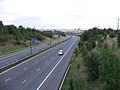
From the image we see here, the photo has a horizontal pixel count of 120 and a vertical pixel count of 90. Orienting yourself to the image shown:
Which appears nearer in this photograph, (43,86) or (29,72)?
(43,86)

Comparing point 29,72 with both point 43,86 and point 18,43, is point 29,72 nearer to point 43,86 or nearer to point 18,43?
point 43,86

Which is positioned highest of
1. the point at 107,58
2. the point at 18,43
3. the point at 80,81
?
the point at 107,58

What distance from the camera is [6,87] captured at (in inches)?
1303

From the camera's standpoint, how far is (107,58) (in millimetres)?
27094

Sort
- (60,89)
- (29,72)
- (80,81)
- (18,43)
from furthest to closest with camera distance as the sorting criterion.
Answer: (18,43), (29,72), (60,89), (80,81)

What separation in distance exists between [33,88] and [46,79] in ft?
22.2

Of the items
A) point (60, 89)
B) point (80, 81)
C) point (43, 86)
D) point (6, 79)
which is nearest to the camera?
point (80, 81)

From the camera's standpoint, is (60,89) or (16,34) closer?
(60,89)

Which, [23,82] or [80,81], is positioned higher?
[80,81]

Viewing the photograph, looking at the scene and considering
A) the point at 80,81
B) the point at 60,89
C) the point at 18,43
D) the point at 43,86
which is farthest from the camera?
the point at 18,43

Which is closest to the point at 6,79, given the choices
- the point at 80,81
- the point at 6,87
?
→ the point at 6,87

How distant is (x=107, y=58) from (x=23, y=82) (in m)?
13.5

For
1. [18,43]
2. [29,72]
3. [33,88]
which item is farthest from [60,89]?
[18,43]

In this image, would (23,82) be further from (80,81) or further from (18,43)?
(18,43)
